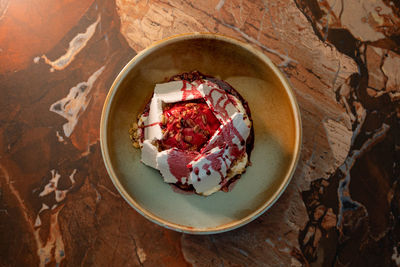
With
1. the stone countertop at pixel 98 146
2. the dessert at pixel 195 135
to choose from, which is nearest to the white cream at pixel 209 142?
the dessert at pixel 195 135

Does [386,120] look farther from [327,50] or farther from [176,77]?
[176,77]

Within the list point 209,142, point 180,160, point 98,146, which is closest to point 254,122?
point 209,142

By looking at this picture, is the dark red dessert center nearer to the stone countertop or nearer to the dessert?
the dessert

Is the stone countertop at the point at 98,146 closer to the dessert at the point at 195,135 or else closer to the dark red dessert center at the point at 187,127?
the dessert at the point at 195,135

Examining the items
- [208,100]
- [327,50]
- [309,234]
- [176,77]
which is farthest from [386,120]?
[176,77]

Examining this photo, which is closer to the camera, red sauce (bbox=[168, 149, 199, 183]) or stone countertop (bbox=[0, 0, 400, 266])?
red sauce (bbox=[168, 149, 199, 183])

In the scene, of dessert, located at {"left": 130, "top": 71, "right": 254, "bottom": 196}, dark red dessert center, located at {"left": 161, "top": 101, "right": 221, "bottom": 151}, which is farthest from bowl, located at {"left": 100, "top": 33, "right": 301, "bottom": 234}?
dark red dessert center, located at {"left": 161, "top": 101, "right": 221, "bottom": 151}
